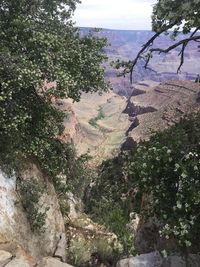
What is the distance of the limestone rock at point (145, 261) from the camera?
567 inches

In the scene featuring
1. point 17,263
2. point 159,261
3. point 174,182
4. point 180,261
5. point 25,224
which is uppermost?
point 174,182

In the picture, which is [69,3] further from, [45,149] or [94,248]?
[94,248]

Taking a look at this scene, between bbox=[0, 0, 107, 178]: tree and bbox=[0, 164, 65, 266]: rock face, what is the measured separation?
2.80ft

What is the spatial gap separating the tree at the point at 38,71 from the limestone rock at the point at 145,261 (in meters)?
6.79

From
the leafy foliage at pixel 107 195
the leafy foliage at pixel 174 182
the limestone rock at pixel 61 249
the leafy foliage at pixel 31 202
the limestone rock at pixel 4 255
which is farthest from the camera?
the leafy foliage at pixel 107 195

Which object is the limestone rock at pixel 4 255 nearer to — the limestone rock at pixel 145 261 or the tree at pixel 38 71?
the limestone rock at pixel 145 261

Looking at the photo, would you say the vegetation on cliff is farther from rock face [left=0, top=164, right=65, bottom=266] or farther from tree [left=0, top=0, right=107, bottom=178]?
tree [left=0, top=0, right=107, bottom=178]

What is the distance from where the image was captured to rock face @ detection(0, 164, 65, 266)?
17.0 metres

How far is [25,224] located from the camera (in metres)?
19.1

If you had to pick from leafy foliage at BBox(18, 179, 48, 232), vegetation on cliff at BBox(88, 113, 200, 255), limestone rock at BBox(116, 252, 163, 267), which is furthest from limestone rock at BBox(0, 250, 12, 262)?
vegetation on cliff at BBox(88, 113, 200, 255)

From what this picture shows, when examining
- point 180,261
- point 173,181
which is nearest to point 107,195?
point 180,261

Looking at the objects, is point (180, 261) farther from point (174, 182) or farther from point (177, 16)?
point (177, 16)

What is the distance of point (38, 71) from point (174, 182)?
25.8ft

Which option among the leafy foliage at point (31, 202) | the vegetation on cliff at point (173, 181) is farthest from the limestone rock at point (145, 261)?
the leafy foliage at point (31, 202)
